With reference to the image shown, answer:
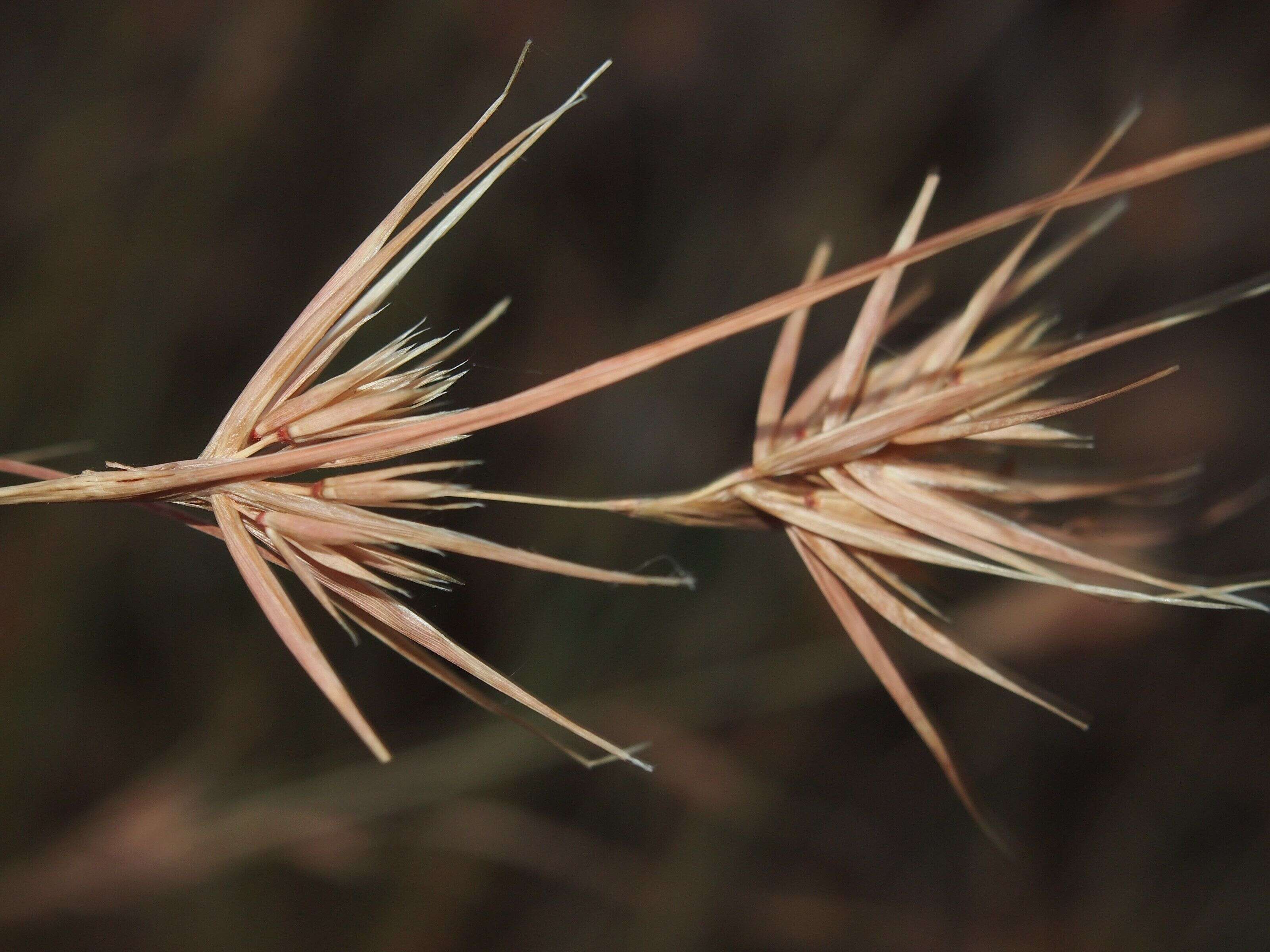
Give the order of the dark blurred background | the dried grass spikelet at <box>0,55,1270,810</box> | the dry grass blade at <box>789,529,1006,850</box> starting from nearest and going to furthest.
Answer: the dried grass spikelet at <box>0,55,1270,810</box>
the dry grass blade at <box>789,529,1006,850</box>
the dark blurred background

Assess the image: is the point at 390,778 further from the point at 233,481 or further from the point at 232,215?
the point at 232,215

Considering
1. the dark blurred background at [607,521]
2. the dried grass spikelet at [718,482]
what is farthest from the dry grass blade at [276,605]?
the dark blurred background at [607,521]

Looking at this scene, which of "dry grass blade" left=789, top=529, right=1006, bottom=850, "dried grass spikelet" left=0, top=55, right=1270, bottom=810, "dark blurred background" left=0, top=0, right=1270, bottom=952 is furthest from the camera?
"dark blurred background" left=0, top=0, right=1270, bottom=952

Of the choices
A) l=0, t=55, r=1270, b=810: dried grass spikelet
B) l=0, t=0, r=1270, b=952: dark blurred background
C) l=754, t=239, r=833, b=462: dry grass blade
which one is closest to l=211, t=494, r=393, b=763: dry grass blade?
l=0, t=55, r=1270, b=810: dried grass spikelet

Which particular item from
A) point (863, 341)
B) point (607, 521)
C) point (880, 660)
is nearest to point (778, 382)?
point (863, 341)

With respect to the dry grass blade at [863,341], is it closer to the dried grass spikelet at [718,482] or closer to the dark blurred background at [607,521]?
the dried grass spikelet at [718,482]

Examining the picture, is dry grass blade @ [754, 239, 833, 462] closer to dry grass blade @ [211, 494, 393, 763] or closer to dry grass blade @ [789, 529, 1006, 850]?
dry grass blade @ [789, 529, 1006, 850]

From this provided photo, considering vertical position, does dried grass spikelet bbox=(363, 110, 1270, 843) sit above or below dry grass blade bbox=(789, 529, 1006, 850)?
above
